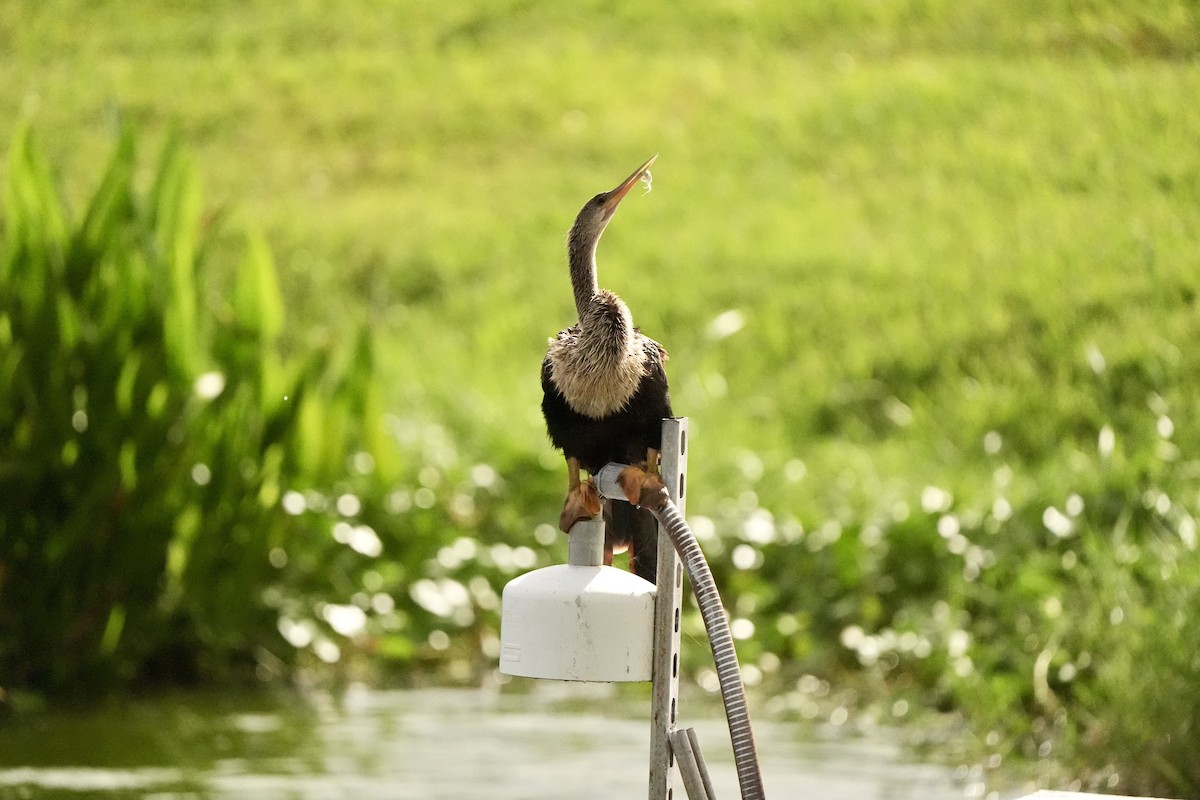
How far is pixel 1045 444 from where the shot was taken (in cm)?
619

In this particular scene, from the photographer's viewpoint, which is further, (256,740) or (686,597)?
(686,597)

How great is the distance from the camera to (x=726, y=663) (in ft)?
6.45

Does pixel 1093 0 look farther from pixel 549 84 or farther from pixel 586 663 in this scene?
pixel 586 663

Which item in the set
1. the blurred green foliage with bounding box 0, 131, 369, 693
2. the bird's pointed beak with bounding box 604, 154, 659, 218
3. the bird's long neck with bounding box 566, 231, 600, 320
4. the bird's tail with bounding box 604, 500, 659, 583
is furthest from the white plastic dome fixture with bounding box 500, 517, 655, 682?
the blurred green foliage with bounding box 0, 131, 369, 693

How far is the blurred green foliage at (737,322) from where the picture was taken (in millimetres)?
4523

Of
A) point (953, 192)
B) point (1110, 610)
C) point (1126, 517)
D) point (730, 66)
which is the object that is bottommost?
point (1110, 610)

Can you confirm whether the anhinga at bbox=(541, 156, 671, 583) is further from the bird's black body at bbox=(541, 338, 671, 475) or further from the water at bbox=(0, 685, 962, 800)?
the water at bbox=(0, 685, 962, 800)

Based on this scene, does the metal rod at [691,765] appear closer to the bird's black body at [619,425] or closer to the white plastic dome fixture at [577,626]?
the white plastic dome fixture at [577,626]

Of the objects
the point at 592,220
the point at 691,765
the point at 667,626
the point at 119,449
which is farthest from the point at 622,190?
the point at 119,449

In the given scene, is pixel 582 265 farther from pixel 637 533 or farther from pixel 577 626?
pixel 577 626

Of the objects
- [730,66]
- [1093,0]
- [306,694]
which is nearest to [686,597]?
[306,694]

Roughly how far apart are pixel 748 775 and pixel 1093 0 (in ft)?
22.8

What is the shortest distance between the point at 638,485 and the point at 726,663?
0.81 ft

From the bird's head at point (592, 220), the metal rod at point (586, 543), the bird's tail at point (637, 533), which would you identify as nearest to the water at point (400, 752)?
the bird's tail at point (637, 533)
